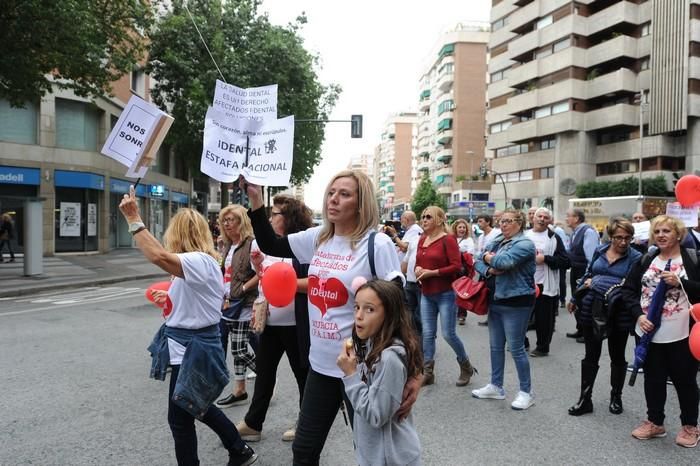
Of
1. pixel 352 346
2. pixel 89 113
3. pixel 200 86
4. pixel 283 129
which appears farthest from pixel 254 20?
pixel 352 346

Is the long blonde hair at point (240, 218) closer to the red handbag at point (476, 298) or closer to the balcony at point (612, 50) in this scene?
the red handbag at point (476, 298)

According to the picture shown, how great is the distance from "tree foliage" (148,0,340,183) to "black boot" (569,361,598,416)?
21147 millimetres

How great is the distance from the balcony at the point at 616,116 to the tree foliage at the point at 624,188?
17.1ft

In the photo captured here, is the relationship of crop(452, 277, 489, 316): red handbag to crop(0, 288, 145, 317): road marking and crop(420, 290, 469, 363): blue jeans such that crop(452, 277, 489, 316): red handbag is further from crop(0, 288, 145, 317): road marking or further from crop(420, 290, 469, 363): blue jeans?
crop(0, 288, 145, 317): road marking

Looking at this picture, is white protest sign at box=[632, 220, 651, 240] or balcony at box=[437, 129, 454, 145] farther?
→ balcony at box=[437, 129, 454, 145]

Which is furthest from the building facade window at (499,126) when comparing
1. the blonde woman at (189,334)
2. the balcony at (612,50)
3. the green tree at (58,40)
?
the blonde woman at (189,334)

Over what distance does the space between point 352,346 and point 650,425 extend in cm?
306

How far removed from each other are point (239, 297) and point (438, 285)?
2035 mm

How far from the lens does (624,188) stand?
41281 millimetres

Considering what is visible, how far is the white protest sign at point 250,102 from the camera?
3795 millimetres

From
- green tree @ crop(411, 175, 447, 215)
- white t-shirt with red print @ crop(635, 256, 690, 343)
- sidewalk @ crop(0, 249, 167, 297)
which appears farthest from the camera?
green tree @ crop(411, 175, 447, 215)

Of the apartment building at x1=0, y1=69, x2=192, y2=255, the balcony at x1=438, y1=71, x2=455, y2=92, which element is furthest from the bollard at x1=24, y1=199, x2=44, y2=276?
the balcony at x1=438, y1=71, x2=455, y2=92

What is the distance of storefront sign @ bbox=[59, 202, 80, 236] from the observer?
2181 centimetres

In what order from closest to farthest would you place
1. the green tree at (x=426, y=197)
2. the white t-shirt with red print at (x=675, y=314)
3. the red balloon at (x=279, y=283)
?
the red balloon at (x=279, y=283)
the white t-shirt with red print at (x=675, y=314)
the green tree at (x=426, y=197)
